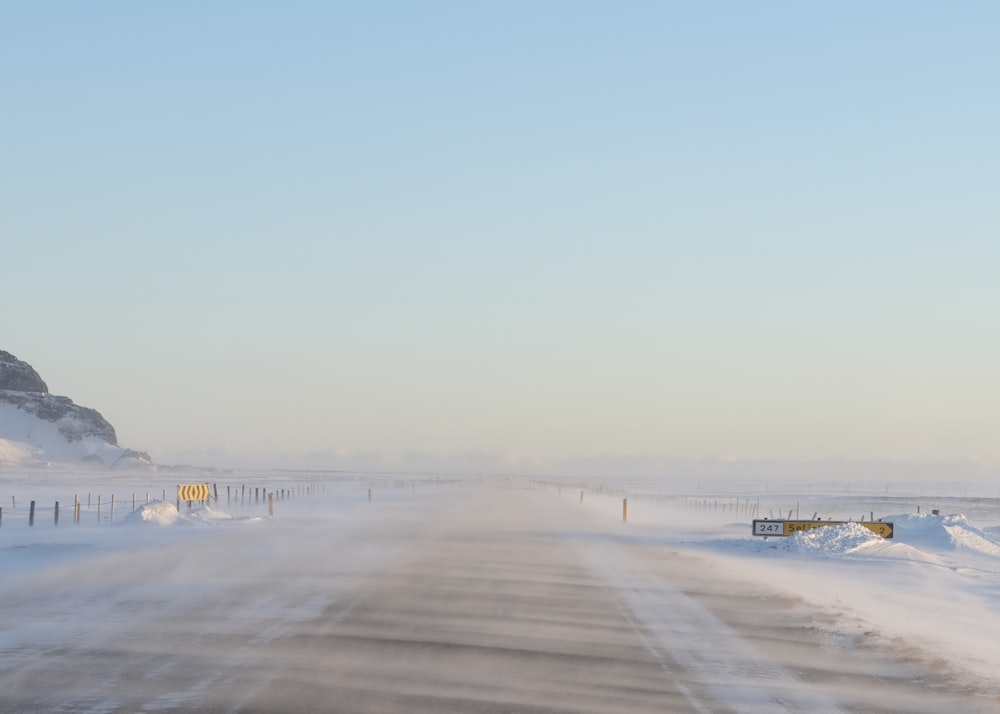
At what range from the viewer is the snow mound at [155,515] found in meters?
43.2

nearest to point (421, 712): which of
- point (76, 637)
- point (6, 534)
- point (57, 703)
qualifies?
point (57, 703)

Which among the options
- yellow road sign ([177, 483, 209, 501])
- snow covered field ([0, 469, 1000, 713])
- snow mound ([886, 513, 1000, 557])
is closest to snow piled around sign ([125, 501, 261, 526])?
yellow road sign ([177, 483, 209, 501])

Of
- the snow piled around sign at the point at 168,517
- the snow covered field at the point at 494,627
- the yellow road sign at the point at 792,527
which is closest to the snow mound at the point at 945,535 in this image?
the yellow road sign at the point at 792,527

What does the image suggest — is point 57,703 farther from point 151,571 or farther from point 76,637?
point 151,571

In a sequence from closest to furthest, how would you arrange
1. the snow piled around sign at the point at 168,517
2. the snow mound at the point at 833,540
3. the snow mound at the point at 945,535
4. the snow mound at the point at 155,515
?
1. the snow mound at the point at 833,540
2. the snow mound at the point at 945,535
3. the snow mound at the point at 155,515
4. the snow piled around sign at the point at 168,517

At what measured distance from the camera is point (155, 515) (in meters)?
44.0

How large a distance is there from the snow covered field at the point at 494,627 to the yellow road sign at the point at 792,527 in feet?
6.24

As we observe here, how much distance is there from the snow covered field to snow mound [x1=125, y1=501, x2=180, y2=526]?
9.09 meters

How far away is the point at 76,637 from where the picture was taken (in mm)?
14391

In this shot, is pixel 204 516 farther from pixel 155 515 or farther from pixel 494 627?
pixel 494 627

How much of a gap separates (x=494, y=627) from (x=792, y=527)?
22.2 metres

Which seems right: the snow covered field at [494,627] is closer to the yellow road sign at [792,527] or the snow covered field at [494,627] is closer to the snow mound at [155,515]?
Result: the yellow road sign at [792,527]

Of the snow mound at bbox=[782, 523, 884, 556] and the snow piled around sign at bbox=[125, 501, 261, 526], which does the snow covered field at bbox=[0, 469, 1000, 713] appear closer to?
the snow mound at bbox=[782, 523, 884, 556]

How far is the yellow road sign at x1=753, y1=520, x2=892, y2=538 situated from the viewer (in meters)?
35.8
